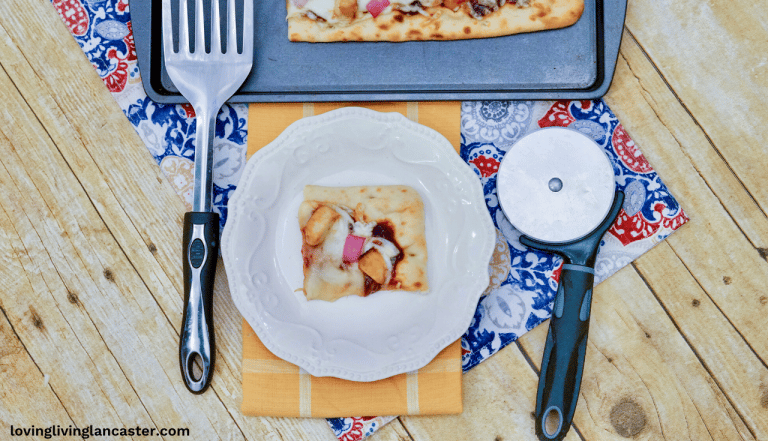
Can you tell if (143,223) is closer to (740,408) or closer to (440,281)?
(440,281)

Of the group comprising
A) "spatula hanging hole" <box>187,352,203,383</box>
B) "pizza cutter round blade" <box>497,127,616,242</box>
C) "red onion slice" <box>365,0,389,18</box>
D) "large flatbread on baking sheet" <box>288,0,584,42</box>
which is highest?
"red onion slice" <box>365,0,389,18</box>

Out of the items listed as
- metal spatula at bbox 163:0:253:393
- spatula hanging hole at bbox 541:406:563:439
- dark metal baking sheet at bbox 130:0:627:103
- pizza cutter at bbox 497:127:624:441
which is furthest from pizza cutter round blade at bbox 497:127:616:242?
metal spatula at bbox 163:0:253:393

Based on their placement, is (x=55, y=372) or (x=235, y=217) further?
(x=55, y=372)

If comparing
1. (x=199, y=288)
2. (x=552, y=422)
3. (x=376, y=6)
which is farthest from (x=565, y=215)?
(x=199, y=288)

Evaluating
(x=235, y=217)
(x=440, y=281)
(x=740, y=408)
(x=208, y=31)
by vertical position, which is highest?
(x=208, y=31)

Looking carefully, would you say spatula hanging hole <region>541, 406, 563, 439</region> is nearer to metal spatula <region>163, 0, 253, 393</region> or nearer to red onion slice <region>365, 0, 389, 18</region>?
metal spatula <region>163, 0, 253, 393</region>

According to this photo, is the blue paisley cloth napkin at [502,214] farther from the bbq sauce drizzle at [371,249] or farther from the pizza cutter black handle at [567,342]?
the bbq sauce drizzle at [371,249]

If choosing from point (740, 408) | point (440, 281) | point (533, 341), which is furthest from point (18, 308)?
point (740, 408)

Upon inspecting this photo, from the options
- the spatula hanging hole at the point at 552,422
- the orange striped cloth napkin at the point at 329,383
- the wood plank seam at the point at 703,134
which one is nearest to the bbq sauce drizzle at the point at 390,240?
the orange striped cloth napkin at the point at 329,383
